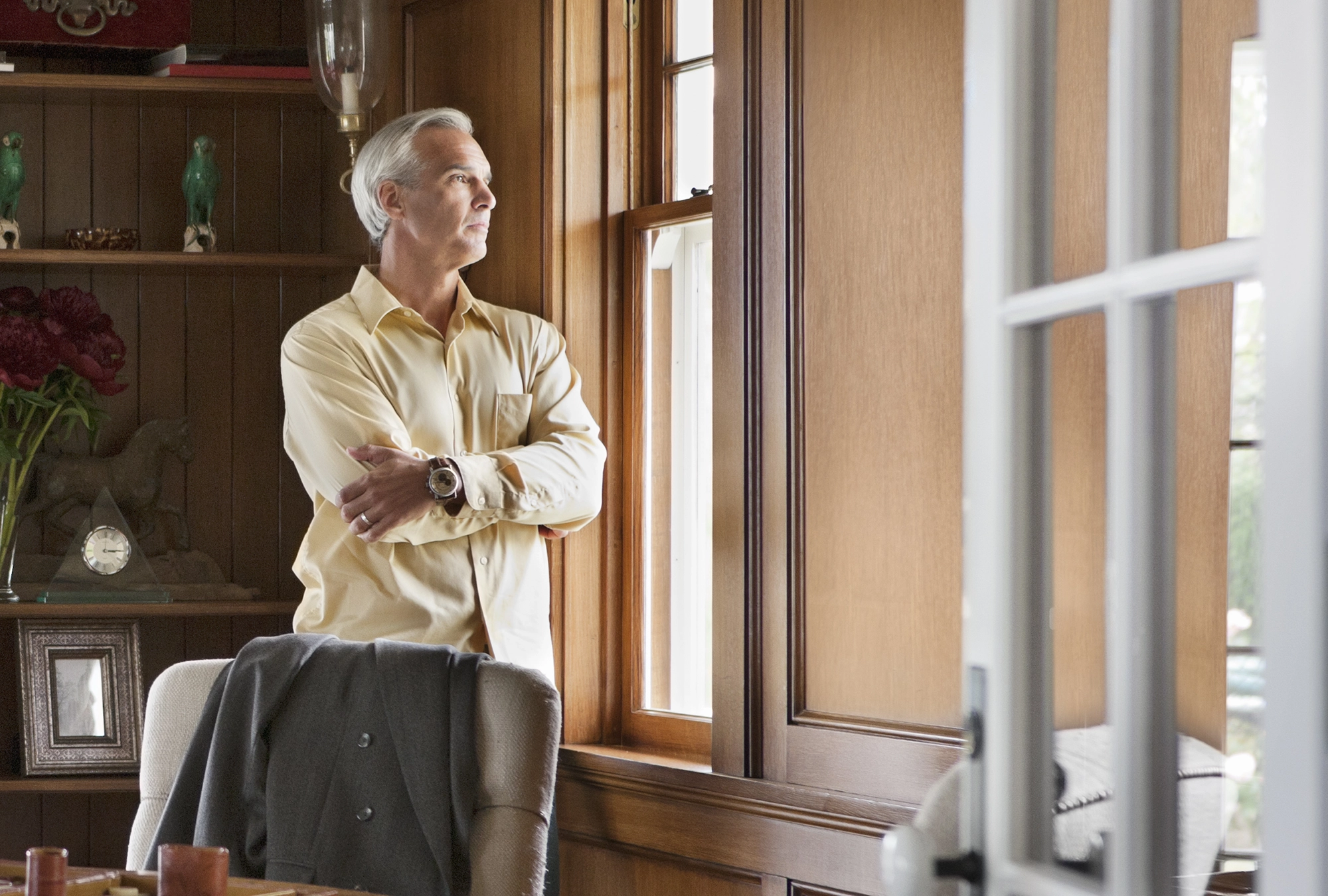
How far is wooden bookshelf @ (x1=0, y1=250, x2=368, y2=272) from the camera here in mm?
2830

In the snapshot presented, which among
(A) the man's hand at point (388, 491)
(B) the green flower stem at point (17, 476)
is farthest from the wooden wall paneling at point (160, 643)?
(A) the man's hand at point (388, 491)

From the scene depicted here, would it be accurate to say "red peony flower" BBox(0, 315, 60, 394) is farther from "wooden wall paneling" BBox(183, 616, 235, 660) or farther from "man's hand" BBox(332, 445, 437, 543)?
"man's hand" BBox(332, 445, 437, 543)

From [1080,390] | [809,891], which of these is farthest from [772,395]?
[1080,390]

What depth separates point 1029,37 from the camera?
1.22 meters

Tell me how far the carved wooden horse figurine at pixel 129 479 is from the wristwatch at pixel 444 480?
0.99 meters

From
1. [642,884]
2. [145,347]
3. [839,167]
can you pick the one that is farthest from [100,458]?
[839,167]

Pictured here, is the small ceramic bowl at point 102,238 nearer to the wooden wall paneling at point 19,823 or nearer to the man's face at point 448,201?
the man's face at point 448,201

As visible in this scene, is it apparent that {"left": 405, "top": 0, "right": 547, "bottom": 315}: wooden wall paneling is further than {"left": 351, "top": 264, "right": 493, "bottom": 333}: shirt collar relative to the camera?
Yes

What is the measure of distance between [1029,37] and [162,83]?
217 centimetres

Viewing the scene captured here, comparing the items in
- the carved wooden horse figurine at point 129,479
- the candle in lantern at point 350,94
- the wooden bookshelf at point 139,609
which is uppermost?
the candle in lantern at point 350,94

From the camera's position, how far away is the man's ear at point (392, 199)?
101 inches

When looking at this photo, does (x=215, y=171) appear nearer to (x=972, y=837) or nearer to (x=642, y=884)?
(x=642, y=884)

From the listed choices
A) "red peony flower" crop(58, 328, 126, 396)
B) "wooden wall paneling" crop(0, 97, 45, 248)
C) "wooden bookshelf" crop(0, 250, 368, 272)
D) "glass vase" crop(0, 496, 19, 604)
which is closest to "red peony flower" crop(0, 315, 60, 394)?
"red peony flower" crop(58, 328, 126, 396)

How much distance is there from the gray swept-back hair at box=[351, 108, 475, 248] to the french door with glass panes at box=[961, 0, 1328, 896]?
1.46 meters
